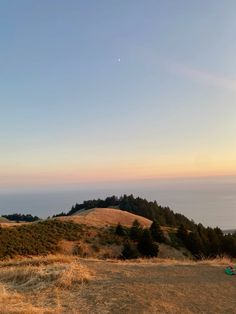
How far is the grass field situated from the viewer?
727 centimetres

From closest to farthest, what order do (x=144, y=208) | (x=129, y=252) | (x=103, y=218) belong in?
(x=129, y=252), (x=103, y=218), (x=144, y=208)

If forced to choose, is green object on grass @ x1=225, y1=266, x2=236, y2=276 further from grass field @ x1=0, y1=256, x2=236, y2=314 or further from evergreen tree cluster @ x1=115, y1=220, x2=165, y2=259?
evergreen tree cluster @ x1=115, y1=220, x2=165, y2=259

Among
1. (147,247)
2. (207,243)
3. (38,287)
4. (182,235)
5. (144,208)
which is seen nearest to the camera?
(38,287)

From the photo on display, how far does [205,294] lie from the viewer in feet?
28.0

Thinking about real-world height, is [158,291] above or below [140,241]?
above

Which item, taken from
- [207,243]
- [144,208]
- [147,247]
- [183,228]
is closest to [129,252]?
[147,247]

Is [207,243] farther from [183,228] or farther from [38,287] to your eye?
[38,287]

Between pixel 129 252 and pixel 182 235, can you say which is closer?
pixel 129 252

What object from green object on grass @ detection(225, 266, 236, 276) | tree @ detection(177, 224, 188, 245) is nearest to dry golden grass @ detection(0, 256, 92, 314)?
green object on grass @ detection(225, 266, 236, 276)

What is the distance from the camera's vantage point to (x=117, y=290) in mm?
8453

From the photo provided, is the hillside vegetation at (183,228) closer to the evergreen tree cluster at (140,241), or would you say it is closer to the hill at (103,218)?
the evergreen tree cluster at (140,241)

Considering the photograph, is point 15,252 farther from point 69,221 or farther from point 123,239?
point 69,221

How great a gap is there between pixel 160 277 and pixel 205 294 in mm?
1784

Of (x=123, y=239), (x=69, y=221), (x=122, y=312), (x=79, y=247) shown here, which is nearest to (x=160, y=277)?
(x=122, y=312)
